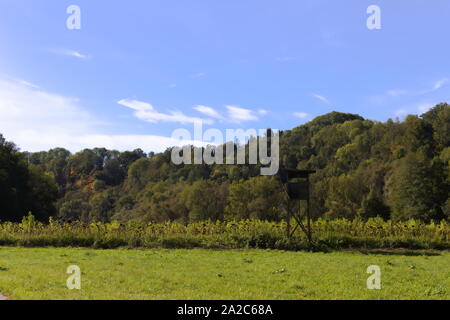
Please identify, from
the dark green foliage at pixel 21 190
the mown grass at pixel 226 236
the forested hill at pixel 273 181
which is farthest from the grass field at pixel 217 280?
the dark green foliage at pixel 21 190

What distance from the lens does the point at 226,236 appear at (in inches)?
688

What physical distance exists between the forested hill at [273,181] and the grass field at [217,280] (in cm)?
1177

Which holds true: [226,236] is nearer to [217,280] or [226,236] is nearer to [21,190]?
[217,280]

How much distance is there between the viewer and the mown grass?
16906 millimetres

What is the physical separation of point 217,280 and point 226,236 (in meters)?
9.18

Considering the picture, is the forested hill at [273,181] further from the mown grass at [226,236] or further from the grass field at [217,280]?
the grass field at [217,280]

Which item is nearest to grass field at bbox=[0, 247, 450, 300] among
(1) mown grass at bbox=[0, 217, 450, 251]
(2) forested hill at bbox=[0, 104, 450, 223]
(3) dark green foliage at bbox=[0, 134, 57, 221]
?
(1) mown grass at bbox=[0, 217, 450, 251]

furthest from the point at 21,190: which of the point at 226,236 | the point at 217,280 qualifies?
the point at 217,280

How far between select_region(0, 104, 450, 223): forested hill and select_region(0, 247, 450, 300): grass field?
463 inches

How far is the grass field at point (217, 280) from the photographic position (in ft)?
22.5

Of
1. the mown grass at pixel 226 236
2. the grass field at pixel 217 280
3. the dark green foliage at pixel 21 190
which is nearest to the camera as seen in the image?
the grass field at pixel 217 280

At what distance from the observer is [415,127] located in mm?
59625

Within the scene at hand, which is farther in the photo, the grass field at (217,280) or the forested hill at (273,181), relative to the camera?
the forested hill at (273,181)
